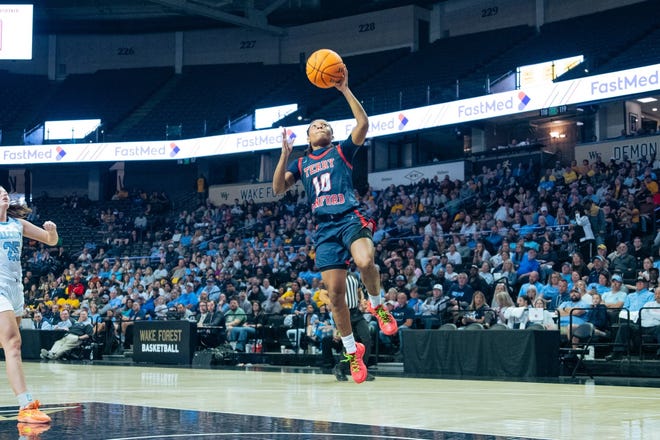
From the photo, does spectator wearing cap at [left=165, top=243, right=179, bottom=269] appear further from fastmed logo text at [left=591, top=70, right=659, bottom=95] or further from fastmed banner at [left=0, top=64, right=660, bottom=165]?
fastmed logo text at [left=591, top=70, right=659, bottom=95]

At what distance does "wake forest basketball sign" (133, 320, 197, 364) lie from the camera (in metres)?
16.6

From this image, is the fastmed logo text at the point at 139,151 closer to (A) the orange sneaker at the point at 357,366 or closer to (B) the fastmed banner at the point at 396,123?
(B) the fastmed banner at the point at 396,123

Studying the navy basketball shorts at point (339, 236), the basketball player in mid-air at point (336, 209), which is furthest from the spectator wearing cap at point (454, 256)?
the navy basketball shorts at point (339, 236)

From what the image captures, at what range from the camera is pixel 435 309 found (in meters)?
14.8

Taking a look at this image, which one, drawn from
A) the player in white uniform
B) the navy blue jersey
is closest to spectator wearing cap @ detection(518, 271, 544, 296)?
the navy blue jersey

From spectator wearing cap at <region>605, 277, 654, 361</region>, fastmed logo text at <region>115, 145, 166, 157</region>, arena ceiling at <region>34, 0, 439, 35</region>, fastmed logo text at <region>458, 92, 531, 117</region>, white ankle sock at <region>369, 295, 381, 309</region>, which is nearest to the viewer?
white ankle sock at <region>369, 295, 381, 309</region>

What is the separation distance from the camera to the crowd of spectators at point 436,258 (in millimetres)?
14570

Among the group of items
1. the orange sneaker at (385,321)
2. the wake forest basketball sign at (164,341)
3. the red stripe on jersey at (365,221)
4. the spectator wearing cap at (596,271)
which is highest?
the red stripe on jersey at (365,221)

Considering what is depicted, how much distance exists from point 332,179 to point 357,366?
5.78 feet

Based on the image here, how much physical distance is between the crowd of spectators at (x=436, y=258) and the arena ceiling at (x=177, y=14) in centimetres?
1037

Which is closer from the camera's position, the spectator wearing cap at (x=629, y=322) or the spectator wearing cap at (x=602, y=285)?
the spectator wearing cap at (x=629, y=322)

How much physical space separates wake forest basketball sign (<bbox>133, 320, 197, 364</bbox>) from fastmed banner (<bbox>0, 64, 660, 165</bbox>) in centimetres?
453

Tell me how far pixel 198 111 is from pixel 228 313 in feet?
66.3

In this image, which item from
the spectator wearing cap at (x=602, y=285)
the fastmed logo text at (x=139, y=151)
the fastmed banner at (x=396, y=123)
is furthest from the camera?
the fastmed logo text at (x=139, y=151)
